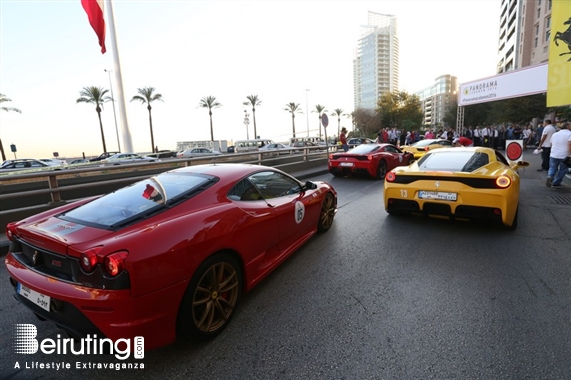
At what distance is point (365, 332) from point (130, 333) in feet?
5.60

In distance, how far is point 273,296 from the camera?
3.04 metres

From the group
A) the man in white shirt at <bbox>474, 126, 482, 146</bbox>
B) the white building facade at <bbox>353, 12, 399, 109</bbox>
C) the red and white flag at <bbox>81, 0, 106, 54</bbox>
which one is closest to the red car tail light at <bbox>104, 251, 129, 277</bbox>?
the red and white flag at <bbox>81, 0, 106, 54</bbox>

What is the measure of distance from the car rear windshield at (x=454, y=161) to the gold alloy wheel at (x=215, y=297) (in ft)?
13.3

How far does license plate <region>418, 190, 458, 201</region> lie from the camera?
466 centimetres

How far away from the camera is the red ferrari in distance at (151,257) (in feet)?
6.23

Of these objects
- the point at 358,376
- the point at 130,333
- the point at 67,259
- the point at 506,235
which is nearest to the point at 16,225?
the point at 67,259

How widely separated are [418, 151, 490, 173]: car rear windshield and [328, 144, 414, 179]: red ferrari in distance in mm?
4514

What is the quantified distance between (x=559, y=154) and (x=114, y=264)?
993 centimetres

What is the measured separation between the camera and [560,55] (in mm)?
9734

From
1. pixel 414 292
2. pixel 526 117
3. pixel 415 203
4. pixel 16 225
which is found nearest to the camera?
pixel 16 225


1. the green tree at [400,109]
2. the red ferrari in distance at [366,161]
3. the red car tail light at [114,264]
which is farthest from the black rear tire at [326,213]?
the green tree at [400,109]

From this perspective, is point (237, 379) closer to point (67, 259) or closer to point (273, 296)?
point (273, 296)

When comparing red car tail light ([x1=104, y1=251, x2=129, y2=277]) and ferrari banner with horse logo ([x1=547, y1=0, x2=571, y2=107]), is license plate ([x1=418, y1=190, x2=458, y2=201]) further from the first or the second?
ferrari banner with horse logo ([x1=547, y1=0, x2=571, y2=107])

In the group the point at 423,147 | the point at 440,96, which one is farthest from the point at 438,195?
the point at 440,96
